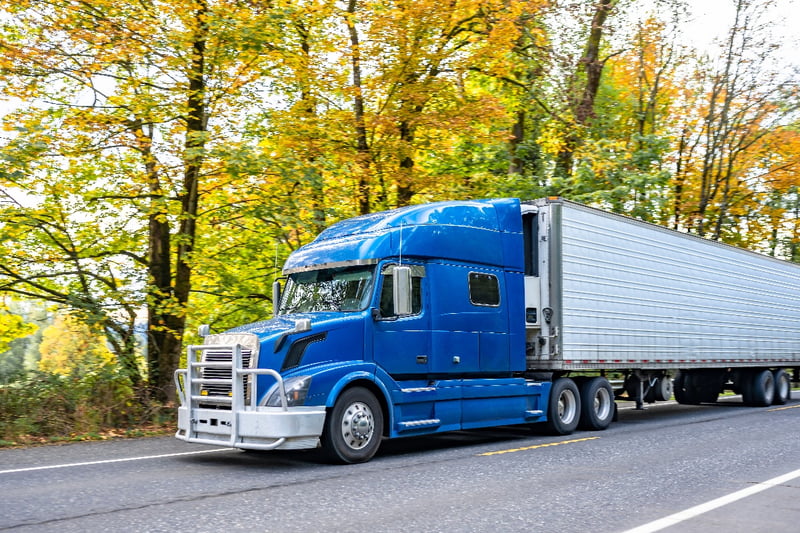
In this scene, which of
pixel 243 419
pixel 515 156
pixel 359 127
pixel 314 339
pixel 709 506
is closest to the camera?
pixel 709 506

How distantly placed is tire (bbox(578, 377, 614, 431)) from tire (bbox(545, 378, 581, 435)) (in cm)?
21

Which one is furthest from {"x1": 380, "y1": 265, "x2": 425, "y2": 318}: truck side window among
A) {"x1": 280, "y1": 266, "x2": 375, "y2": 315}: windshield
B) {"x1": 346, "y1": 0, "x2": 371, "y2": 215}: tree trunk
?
{"x1": 346, "y1": 0, "x2": 371, "y2": 215}: tree trunk

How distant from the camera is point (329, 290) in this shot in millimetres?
10352

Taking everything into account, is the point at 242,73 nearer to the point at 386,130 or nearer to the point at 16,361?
the point at 386,130

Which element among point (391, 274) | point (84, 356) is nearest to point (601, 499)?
point (391, 274)

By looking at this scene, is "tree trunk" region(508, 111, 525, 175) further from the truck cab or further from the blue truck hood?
the blue truck hood

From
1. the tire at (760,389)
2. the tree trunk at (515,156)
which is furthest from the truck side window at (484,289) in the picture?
the tree trunk at (515,156)

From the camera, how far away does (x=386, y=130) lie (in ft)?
55.8

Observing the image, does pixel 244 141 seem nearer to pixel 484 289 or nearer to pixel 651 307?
pixel 484 289

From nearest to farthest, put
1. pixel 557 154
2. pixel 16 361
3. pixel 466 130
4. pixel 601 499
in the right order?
pixel 601 499 < pixel 16 361 < pixel 466 130 < pixel 557 154

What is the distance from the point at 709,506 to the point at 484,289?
17.4ft

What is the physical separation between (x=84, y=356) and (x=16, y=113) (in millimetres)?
4502

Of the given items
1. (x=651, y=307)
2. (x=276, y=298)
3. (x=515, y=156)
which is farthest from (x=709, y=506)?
(x=515, y=156)

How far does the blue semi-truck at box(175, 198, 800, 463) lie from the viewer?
29.8ft
